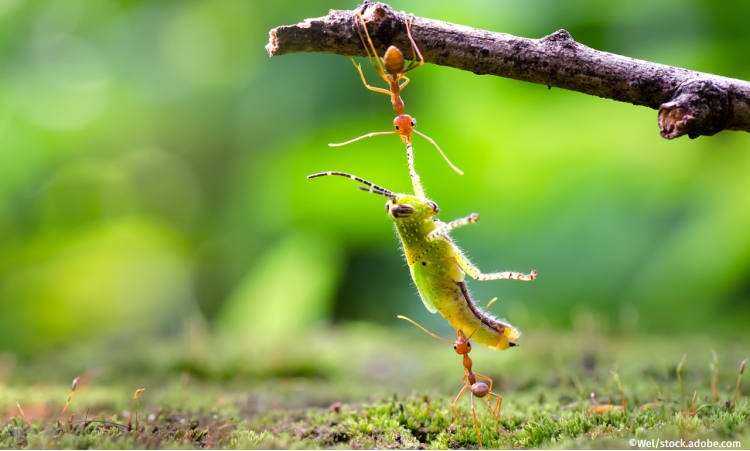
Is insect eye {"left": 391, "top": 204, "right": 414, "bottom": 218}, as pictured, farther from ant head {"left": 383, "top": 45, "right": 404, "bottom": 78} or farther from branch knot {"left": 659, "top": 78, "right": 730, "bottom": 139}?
branch knot {"left": 659, "top": 78, "right": 730, "bottom": 139}

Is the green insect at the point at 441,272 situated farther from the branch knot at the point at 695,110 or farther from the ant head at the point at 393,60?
the branch knot at the point at 695,110

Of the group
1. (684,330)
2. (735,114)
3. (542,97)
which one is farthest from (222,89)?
(735,114)

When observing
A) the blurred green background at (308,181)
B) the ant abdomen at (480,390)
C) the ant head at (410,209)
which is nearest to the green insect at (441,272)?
the ant head at (410,209)

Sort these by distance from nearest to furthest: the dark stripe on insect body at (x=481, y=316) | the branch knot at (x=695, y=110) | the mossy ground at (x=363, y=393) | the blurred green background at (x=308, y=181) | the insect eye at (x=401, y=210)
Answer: the branch knot at (x=695, y=110)
the mossy ground at (x=363, y=393)
the insect eye at (x=401, y=210)
the dark stripe on insect body at (x=481, y=316)
the blurred green background at (x=308, y=181)

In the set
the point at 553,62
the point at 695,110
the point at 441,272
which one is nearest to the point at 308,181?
the point at 441,272

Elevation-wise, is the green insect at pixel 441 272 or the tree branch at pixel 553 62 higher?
the tree branch at pixel 553 62
